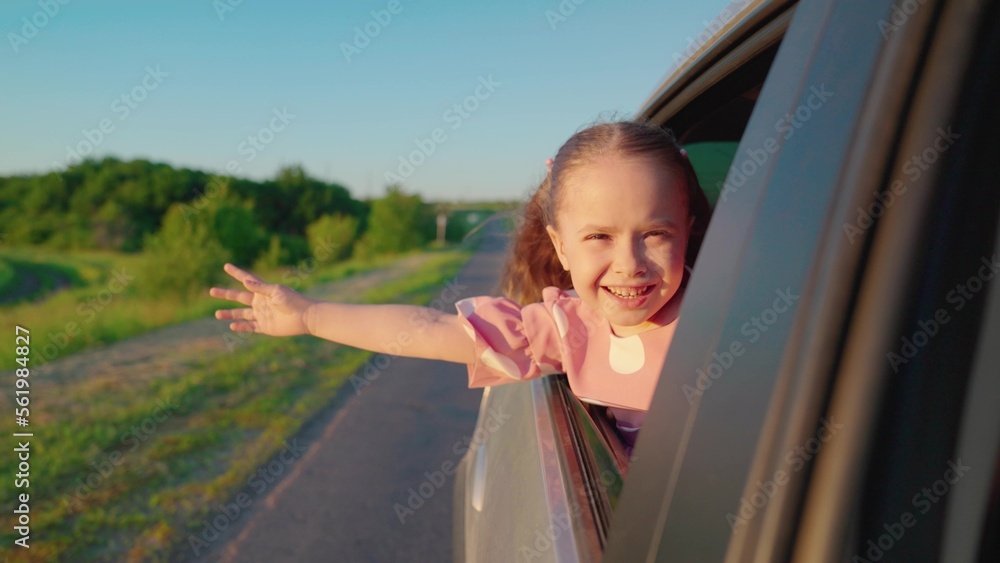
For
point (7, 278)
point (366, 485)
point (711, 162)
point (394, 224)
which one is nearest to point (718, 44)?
point (711, 162)

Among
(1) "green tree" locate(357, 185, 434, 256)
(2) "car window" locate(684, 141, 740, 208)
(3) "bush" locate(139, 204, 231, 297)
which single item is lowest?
(2) "car window" locate(684, 141, 740, 208)

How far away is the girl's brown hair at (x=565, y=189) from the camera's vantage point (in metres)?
1.59

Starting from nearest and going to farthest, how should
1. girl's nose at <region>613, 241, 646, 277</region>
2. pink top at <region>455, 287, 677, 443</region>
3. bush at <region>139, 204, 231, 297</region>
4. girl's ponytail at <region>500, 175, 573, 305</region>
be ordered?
girl's nose at <region>613, 241, 646, 277</region> < pink top at <region>455, 287, 677, 443</region> < girl's ponytail at <region>500, 175, 573, 305</region> < bush at <region>139, 204, 231, 297</region>

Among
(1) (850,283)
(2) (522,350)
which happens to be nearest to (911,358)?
(1) (850,283)

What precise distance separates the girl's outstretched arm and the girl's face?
37 centimetres

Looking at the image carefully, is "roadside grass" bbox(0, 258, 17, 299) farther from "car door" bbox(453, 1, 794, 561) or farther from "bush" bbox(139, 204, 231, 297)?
"car door" bbox(453, 1, 794, 561)

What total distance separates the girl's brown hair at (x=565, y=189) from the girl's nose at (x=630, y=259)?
0.72ft

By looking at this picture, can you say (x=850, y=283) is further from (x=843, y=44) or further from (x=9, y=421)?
(x=9, y=421)

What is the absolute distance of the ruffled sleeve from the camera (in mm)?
1687

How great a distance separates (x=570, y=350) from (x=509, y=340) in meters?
0.15

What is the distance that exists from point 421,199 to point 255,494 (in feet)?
102

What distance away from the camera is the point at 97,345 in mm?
7602

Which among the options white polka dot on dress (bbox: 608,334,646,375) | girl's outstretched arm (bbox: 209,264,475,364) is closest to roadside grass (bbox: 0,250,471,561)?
girl's outstretched arm (bbox: 209,264,475,364)

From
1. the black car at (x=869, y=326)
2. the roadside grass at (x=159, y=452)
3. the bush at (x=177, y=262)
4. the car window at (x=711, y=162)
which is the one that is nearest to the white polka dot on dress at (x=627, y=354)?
the black car at (x=869, y=326)
